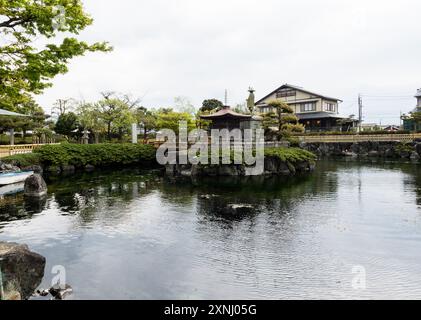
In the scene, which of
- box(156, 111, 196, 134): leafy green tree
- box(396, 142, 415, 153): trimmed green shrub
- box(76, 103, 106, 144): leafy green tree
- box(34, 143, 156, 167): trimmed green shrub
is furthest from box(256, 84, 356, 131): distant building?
box(34, 143, 156, 167): trimmed green shrub

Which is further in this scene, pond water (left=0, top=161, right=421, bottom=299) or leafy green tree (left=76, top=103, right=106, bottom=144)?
leafy green tree (left=76, top=103, right=106, bottom=144)

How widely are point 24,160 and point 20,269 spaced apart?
79.0 feet

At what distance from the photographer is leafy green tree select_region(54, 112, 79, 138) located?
4834cm

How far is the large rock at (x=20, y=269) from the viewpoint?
7.06 metres

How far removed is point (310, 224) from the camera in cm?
1332

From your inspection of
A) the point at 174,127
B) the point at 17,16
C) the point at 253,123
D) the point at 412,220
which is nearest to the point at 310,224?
the point at 412,220

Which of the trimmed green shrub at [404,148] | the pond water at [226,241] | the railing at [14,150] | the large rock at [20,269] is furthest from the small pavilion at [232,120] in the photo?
the large rock at [20,269]

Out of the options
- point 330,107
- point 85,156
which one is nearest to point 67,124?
point 85,156

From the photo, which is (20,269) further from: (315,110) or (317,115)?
(315,110)

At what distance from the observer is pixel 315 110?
62562mm

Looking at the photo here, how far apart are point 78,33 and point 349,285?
12693mm

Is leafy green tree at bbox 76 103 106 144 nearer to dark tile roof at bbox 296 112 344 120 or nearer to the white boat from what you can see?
the white boat

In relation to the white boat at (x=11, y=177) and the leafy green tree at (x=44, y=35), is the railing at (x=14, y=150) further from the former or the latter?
the leafy green tree at (x=44, y=35)

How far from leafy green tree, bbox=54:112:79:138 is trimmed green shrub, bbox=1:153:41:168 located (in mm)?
19158
